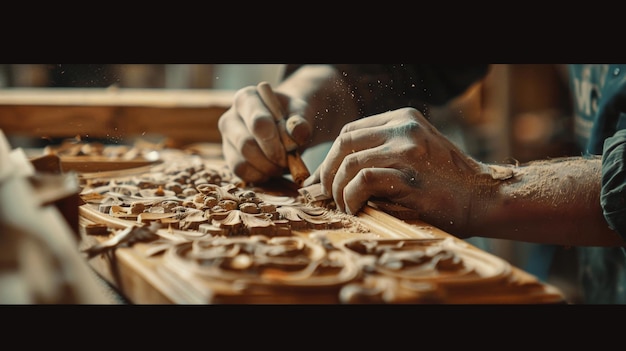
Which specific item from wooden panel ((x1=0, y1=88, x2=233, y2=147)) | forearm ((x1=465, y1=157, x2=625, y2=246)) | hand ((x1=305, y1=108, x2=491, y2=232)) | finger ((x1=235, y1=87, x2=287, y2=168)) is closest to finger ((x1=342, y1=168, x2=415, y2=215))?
hand ((x1=305, y1=108, x2=491, y2=232))

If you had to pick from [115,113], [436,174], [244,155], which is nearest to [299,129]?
[244,155]

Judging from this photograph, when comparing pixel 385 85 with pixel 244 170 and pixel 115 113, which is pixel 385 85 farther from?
pixel 115 113

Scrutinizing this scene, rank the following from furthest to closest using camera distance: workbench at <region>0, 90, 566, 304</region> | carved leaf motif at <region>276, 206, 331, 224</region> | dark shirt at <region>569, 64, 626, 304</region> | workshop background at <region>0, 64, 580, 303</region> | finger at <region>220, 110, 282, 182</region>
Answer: dark shirt at <region>569, 64, 626, 304</region>
finger at <region>220, 110, 282, 182</region>
workshop background at <region>0, 64, 580, 303</region>
carved leaf motif at <region>276, 206, 331, 224</region>
workbench at <region>0, 90, 566, 304</region>

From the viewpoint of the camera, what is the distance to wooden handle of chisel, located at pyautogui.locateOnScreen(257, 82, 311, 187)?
1.21 m

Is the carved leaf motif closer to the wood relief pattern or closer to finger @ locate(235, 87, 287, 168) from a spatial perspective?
the wood relief pattern

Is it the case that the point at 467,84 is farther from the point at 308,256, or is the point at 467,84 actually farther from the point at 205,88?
the point at 308,256

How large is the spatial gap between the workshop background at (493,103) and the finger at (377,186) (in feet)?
0.42

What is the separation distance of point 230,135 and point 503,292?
0.76 metres

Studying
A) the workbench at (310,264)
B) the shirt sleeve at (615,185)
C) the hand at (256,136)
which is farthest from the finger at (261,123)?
the shirt sleeve at (615,185)

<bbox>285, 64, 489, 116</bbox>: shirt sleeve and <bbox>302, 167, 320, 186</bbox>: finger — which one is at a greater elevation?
<bbox>285, 64, 489, 116</bbox>: shirt sleeve

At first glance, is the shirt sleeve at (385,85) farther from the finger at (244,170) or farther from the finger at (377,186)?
the finger at (244,170)

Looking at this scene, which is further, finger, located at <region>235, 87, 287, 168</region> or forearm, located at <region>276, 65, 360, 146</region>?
finger, located at <region>235, 87, 287, 168</region>

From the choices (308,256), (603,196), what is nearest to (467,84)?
(603,196)

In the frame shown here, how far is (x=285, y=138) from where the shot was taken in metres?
1.21
